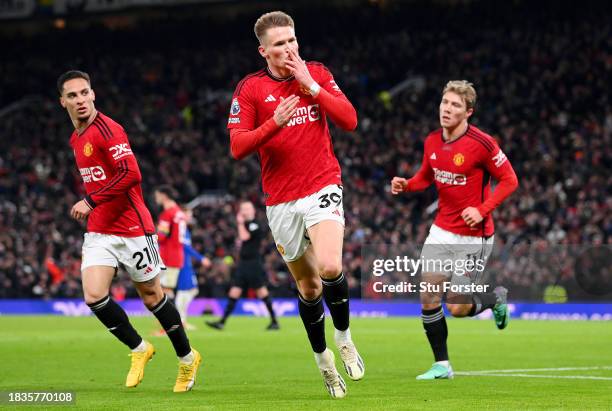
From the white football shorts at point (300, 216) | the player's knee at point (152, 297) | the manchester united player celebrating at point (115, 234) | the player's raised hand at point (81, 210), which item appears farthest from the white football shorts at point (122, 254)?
the white football shorts at point (300, 216)

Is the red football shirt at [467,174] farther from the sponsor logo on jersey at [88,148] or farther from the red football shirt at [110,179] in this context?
the sponsor logo on jersey at [88,148]

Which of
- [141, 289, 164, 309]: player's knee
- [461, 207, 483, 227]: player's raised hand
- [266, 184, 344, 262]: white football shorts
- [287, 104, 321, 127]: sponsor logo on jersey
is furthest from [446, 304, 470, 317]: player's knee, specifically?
[287, 104, 321, 127]: sponsor logo on jersey

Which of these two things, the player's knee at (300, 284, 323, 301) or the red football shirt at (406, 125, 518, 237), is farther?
the red football shirt at (406, 125, 518, 237)

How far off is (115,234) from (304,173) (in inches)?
82.5

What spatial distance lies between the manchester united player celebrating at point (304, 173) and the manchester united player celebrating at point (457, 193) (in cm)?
219

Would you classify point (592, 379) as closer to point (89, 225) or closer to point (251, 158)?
point (89, 225)

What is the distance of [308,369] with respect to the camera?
38.9 ft

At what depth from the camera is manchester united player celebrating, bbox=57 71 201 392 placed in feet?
30.9

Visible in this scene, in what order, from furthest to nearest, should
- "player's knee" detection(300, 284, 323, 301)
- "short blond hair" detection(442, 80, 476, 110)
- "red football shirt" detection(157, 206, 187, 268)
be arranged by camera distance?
"red football shirt" detection(157, 206, 187, 268) → "short blond hair" detection(442, 80, 476, 110) → "player's knee" detection(300, 284, 323, 301)

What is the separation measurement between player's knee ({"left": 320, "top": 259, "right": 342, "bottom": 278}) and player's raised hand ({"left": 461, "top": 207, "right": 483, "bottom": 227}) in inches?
95.3

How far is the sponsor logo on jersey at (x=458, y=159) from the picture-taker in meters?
10.6

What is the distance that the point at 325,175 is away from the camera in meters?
8.43

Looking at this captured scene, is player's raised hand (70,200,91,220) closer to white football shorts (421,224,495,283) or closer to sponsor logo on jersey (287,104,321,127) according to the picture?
sponsor logo on jersey (287,104,321,127)

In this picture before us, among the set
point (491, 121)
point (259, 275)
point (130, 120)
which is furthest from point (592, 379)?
point (130, 120)
